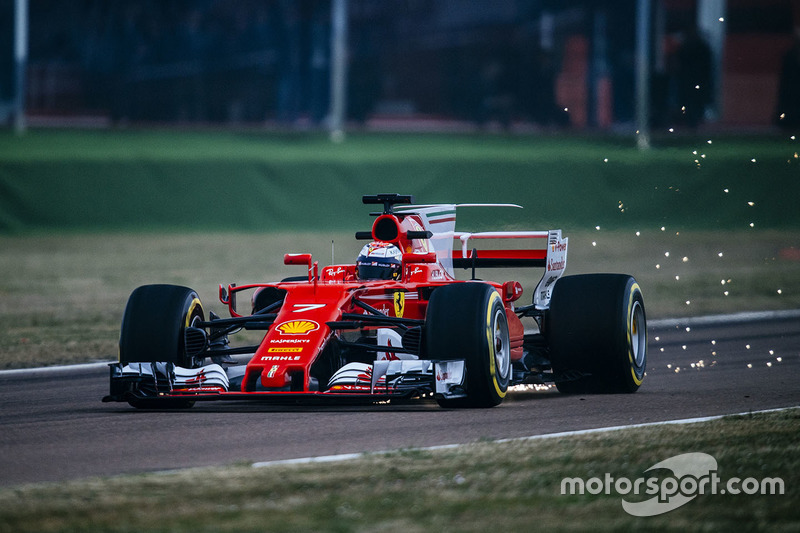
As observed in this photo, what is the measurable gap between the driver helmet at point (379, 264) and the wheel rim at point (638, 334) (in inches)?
72.7

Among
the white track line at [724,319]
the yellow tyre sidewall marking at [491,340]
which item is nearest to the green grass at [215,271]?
the white track line at [724,319]

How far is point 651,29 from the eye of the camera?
25.3 metres

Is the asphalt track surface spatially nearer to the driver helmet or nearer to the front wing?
the front wing

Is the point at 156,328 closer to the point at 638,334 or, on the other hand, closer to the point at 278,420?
the point at 278,420

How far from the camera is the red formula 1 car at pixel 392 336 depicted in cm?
812

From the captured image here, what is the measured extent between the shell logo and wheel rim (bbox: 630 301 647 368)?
8.50 ft

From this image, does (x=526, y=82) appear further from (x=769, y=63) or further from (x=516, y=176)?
(x=769, y=63)

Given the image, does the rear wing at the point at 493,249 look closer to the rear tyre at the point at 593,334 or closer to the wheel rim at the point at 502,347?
the rear tyre at the point at 593,334

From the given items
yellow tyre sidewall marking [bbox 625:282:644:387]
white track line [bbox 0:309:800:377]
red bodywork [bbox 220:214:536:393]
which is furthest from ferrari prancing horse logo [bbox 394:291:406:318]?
white track line [bbox 0:309:800:377]

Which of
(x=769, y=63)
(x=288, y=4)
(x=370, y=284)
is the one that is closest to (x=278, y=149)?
(x=288, y=4)

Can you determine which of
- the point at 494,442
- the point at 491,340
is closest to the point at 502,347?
the point at 491,340

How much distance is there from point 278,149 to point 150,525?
69.8ft
